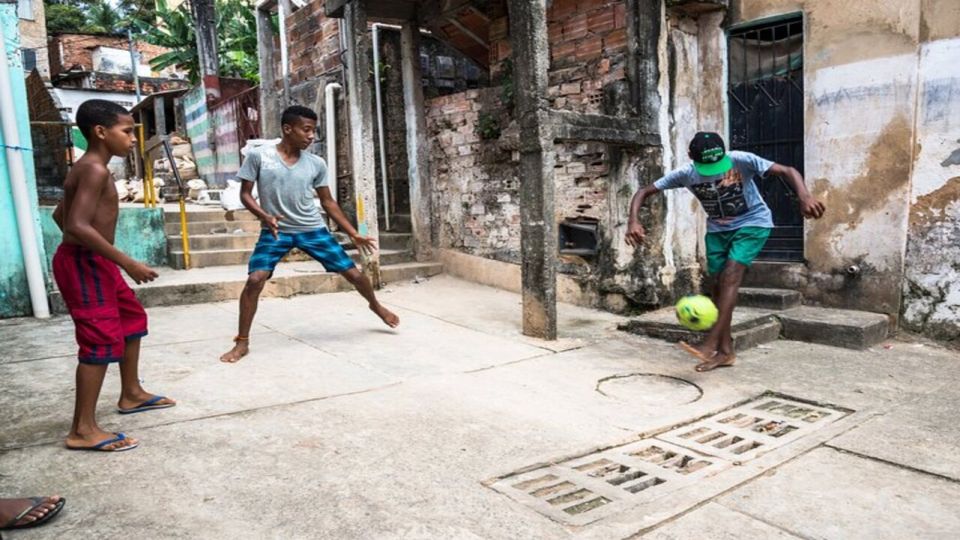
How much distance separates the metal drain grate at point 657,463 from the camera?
254cm

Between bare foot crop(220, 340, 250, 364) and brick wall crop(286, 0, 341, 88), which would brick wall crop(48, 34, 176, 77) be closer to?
brick wall crop(286, 0, 341, 88)

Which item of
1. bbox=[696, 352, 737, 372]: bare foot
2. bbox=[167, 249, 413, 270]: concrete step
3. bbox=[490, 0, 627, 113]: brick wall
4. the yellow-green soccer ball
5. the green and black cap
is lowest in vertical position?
bbox=[696, 352, 737, 372]: bare foot

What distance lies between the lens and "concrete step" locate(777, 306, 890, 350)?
16.1 ft

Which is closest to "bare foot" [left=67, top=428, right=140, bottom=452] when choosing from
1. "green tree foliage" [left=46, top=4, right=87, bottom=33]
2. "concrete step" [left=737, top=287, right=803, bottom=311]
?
"concrete step" [left=737, top=287, right=803, bottom=311]

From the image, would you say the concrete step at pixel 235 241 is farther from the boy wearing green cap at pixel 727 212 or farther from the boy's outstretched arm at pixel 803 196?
the boy's outstretched arm at pixel 803 196

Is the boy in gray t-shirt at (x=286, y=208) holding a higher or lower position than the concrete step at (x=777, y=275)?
higher

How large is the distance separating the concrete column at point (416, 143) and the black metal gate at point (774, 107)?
3.44 meters

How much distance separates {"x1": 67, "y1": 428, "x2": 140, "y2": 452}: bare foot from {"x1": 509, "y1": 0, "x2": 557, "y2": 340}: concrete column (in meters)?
3.02

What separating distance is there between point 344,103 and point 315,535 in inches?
298

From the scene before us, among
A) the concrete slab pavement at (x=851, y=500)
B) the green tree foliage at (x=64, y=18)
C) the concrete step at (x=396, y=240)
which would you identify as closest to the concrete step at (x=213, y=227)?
the concrete step at (x=396, y=240)

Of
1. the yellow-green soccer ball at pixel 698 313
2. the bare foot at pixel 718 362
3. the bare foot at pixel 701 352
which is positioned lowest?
the bare foot at pixel 718 362

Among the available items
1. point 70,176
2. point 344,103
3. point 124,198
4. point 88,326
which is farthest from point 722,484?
point 124,198

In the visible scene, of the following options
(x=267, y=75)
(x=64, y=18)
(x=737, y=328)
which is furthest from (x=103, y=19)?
(x=737, y=328)

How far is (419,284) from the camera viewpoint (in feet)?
24.8
